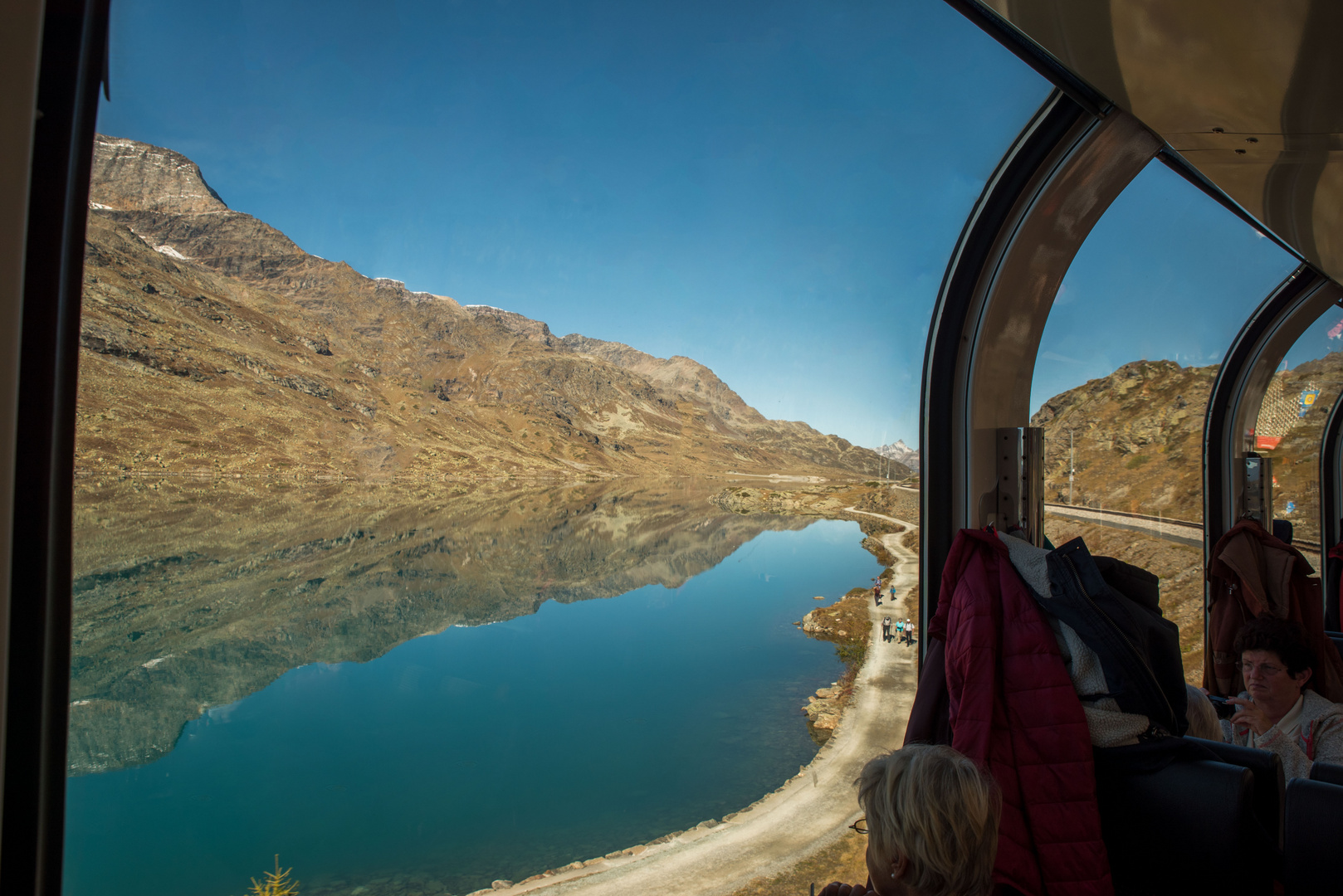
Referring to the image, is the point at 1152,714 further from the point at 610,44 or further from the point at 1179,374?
the point at 1179,374

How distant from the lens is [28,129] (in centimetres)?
85

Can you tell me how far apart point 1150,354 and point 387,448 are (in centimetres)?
5532

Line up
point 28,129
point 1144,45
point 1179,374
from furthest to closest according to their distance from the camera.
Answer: point 1179,374 < point 1144,45 < point 28,129

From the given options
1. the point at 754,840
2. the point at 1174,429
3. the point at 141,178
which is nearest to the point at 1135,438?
the point at 1174,429

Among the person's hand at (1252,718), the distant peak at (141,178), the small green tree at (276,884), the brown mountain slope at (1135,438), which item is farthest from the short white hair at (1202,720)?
the small green tree at (276,884)

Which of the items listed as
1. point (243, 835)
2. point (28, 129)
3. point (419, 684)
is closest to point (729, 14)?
point (28, 129)

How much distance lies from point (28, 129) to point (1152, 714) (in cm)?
211

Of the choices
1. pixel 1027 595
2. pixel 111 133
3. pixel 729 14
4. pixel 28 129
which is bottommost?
pixel 1027 595

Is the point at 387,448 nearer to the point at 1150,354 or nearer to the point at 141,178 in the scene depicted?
the point at 1150,354

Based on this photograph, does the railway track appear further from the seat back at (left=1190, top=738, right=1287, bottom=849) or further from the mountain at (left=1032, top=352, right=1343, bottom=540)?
the seat back at (left=1190, top=738, right=1287, bottom=849)

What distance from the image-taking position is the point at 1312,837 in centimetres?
114

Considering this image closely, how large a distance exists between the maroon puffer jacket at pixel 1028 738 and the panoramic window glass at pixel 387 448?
2.84ft

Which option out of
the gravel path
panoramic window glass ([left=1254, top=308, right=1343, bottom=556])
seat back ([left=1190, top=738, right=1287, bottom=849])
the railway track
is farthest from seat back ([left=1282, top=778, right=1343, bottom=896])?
the gravel path

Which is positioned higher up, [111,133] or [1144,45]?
[1144,45]
